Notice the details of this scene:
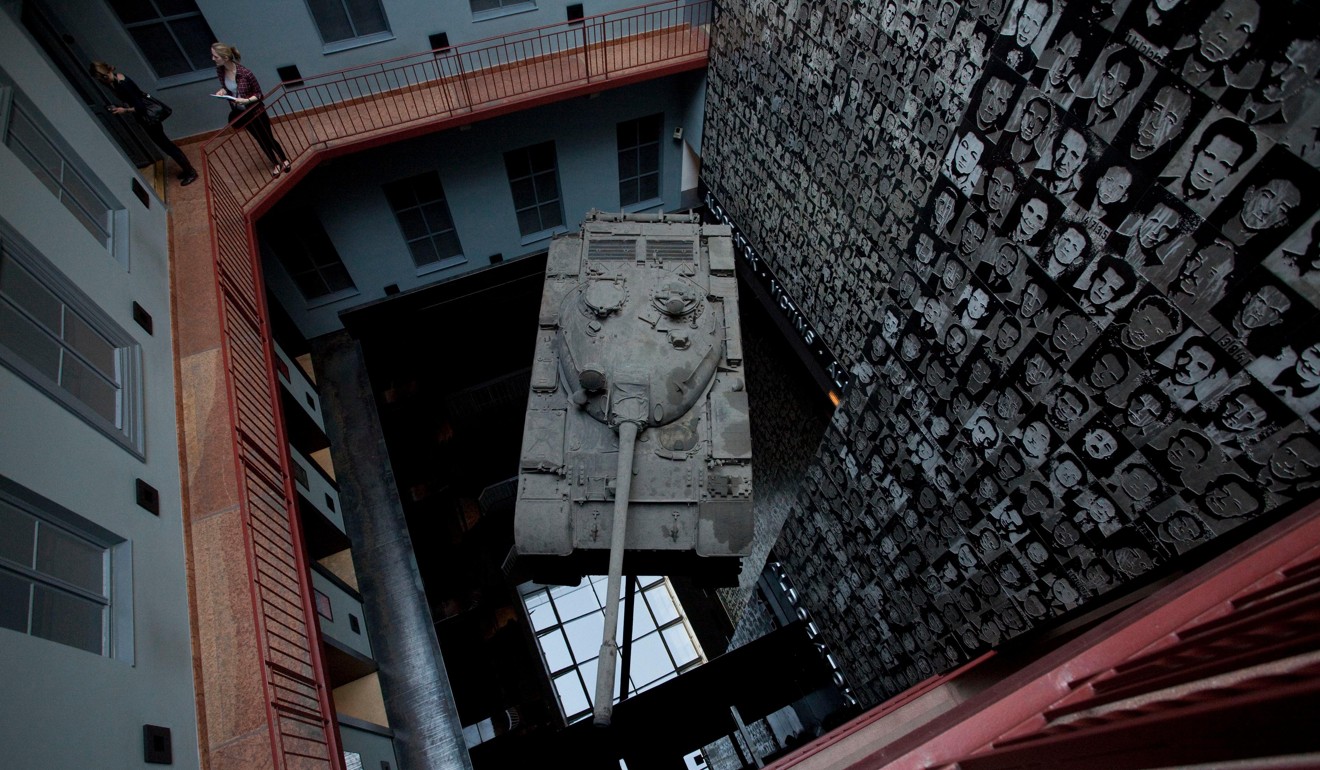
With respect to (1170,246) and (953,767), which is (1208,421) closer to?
(1170,246)

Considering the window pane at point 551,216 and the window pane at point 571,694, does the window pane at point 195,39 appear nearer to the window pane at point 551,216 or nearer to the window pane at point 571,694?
the window pane at point 551,216

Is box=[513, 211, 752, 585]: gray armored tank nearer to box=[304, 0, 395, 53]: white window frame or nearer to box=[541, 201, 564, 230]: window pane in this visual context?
box=[541, 201, 564, 230]: window pane

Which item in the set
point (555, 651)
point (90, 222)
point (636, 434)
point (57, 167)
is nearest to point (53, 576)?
point (90, 222)

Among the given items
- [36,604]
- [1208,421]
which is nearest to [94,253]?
[36,604]

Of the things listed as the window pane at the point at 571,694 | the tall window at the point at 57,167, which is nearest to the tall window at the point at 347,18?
the tall window at the point at 57,167

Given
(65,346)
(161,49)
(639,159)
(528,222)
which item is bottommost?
(65,346)

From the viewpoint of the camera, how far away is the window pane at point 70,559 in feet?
16.5

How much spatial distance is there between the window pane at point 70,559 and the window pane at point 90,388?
3.90 feet

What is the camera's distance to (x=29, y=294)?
577 centimetres

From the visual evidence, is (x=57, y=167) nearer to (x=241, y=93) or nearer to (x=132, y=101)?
(x=132, y=101)

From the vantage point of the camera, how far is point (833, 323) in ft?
29.5

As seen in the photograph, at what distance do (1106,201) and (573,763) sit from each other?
9162 mm

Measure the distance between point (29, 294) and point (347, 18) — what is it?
277 inches

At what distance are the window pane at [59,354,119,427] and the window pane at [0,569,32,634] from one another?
1690mm
